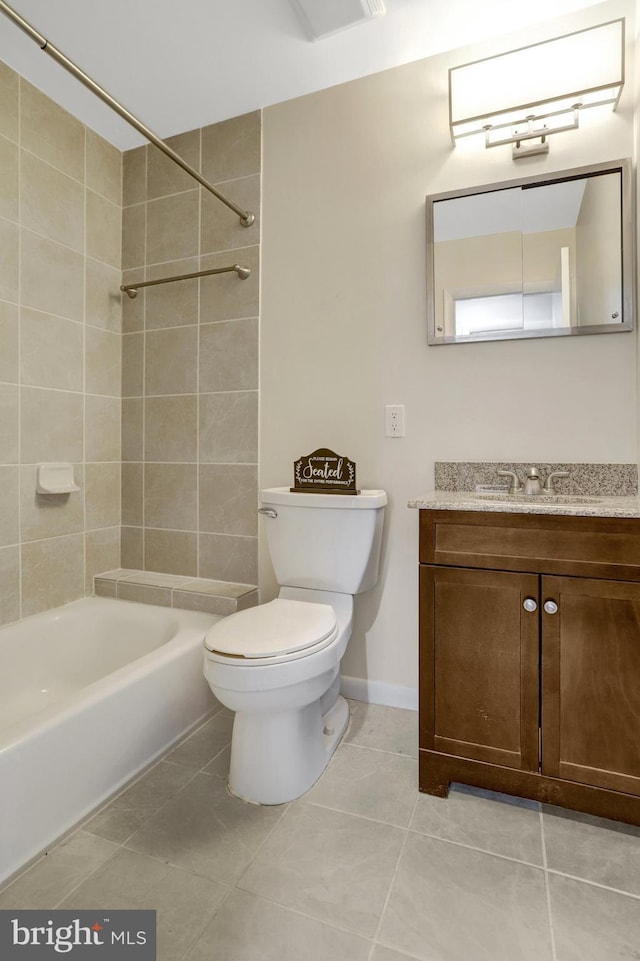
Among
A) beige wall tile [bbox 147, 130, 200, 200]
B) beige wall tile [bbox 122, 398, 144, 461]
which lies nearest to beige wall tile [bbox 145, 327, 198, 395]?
beige wall tile [bbox 122, 398, 144, 461]

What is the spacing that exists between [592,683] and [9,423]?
2117mm

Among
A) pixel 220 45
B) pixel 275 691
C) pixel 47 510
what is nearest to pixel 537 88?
pixel 220 45

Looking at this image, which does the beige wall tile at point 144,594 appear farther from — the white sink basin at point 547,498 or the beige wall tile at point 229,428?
the white sink basin at point 547,498

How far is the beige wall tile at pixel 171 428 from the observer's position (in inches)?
89.4

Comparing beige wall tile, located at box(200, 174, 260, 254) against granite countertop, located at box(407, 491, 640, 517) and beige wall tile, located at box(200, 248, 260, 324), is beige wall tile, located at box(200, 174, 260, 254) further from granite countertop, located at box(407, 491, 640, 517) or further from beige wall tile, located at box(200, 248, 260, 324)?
granite countertop, located at box(407, 491, 640, 517)

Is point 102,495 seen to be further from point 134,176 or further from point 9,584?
point 134,176

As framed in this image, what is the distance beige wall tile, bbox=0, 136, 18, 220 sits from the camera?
1.86 metres

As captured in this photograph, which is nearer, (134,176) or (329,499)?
(329,499)

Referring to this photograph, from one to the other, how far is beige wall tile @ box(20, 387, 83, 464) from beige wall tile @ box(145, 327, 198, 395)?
0.34 metres

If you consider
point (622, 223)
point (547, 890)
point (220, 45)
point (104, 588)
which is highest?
point (220, 45)

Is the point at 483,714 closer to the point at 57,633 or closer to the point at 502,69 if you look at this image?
the point at 57,633

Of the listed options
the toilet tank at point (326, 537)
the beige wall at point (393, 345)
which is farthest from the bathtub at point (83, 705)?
the beige wall at point (393, 345)

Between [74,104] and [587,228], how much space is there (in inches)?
82.2

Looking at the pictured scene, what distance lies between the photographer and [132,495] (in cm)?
244
